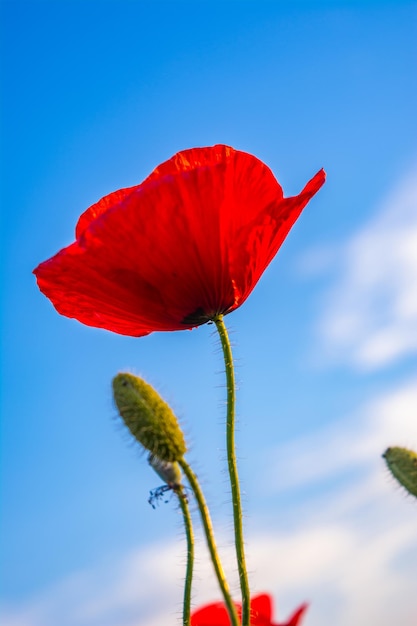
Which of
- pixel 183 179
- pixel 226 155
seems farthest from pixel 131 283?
pixel 226 155

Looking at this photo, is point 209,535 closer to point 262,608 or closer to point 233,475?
point 233,475

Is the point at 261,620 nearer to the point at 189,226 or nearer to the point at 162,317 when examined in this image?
the point at 162,317

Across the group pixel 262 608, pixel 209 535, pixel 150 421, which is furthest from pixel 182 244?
pixel 262 608

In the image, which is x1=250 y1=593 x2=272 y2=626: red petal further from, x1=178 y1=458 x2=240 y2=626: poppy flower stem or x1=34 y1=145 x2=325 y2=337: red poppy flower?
x1=34 y1=145 x2=325 y2=337: red poppy flower

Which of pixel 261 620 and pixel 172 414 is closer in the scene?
pixel 172 414

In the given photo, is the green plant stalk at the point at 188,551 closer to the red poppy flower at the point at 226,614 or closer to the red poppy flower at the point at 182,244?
the red poppy flower at the point at 226,614

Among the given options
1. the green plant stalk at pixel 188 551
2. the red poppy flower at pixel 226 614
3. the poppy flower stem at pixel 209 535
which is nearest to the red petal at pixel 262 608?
the red poppy flower at pixel 226 614
